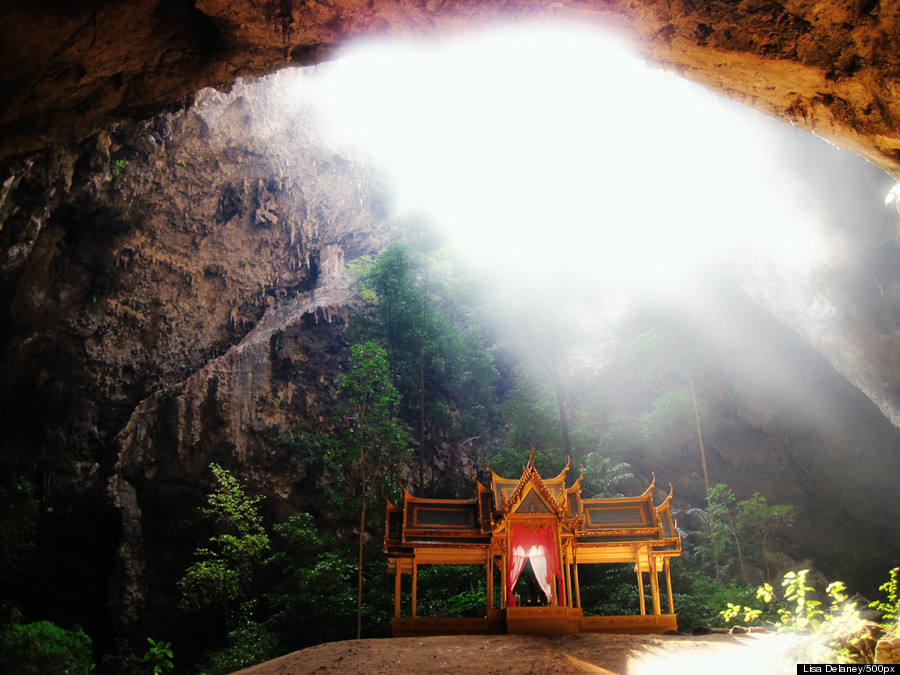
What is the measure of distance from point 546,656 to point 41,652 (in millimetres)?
9076

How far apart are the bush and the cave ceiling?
27.9 ft

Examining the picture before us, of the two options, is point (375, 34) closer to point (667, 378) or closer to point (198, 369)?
point (198, 369)

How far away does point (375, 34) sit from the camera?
7512 mm

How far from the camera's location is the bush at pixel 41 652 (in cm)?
916

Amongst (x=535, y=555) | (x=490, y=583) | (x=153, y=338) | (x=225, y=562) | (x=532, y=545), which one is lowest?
(x=490, y=583)

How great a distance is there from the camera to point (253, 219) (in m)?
19.5

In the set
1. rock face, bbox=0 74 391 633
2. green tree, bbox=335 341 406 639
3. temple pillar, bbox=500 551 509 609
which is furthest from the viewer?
green tree, bbox=335 341 406 639

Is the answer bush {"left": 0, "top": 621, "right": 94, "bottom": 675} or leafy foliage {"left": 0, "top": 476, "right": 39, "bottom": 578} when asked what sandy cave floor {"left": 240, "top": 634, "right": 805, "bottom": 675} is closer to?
bush {"left": 0, "top": 621, "right": 94, "bottom": 675}

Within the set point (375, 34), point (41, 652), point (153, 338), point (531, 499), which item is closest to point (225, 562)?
point (41, 652)

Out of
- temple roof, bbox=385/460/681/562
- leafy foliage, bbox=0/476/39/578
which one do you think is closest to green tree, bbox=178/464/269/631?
leafy foliage, bbox=0/476/39/578

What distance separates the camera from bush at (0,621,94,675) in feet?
30.0

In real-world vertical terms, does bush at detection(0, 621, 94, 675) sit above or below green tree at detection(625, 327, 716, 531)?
below

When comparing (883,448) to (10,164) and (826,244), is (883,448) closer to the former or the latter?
(826,244)

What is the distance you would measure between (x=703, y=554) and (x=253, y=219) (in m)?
18.7
